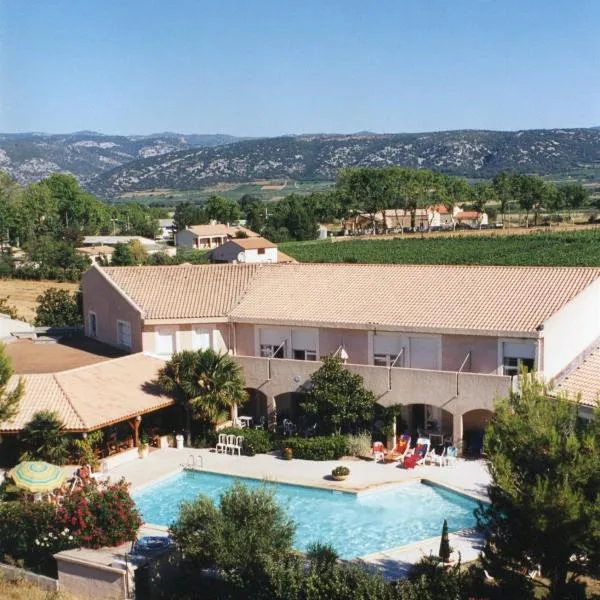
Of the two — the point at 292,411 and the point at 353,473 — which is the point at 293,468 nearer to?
the point at 353,473

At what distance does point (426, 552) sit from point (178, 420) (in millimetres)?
14062

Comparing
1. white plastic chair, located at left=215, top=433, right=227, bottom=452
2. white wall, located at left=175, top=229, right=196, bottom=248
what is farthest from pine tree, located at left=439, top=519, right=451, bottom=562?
white wall, located at left=175, top=229, right=196, bottom=248

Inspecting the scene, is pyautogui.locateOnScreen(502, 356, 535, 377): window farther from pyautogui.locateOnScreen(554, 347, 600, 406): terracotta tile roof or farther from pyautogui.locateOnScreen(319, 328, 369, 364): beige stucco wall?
pyautogui.locateOnScreen(319, 328, 369, 364): beige stucco wall

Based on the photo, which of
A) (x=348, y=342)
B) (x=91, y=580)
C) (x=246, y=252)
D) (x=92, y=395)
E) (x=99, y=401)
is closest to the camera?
(x=91, y=580)

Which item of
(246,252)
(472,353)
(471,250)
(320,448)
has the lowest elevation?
(320,448)

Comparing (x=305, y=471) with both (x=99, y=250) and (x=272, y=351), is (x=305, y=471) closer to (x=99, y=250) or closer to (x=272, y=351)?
(x=272, y=351)

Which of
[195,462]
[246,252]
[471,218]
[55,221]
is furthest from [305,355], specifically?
[471,218]

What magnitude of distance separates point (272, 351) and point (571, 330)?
11.6m

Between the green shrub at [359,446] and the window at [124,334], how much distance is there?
36.6ft

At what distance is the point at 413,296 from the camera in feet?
109

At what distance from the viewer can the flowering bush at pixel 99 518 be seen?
20.2 metres

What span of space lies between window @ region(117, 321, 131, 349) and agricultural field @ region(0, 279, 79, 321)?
25505mm

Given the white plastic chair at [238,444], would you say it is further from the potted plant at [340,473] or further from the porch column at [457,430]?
the porch column at [457,430]

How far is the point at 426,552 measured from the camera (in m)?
21.8
